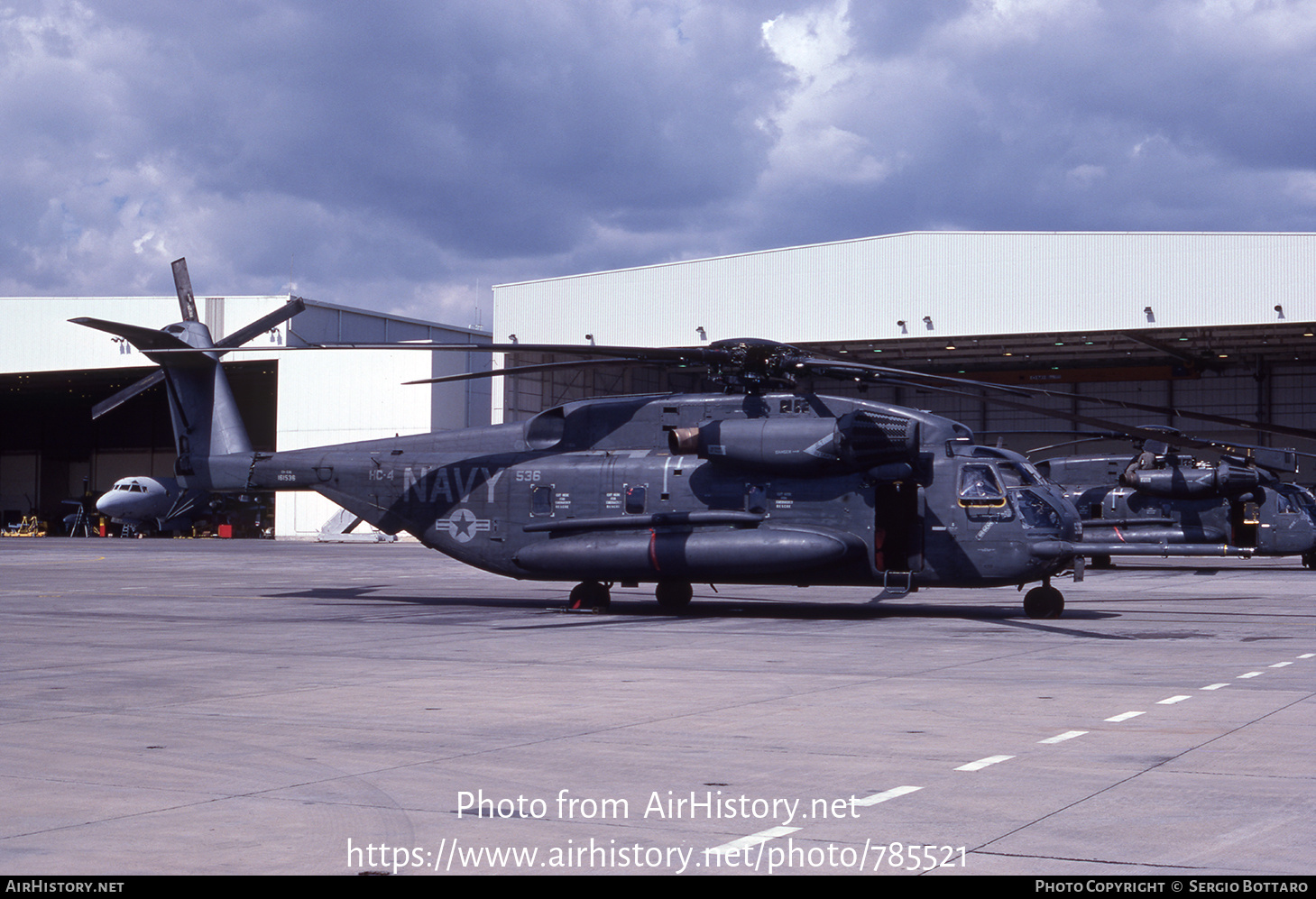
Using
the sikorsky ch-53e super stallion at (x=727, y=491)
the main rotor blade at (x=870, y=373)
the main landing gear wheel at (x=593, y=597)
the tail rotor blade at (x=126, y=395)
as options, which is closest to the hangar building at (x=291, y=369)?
the tail rotor blade at (x=126, y=395)

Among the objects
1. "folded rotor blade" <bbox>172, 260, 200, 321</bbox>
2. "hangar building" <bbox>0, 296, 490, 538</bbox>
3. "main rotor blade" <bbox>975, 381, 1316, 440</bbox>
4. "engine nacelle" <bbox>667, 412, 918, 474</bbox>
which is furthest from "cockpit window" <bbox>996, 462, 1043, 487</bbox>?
"hangar building" <bbox>0, 296, 490, 538</bbox>

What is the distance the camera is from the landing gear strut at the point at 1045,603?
19.7 meters

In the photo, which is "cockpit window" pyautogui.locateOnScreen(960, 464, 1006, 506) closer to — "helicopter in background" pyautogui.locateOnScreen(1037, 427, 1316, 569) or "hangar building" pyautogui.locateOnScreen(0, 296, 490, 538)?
"helicopter in background" pyautogui.locateOnScreen(1037, 427, 1316, 569)

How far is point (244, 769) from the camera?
24.7ft

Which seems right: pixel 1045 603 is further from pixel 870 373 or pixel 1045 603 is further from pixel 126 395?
pixel 126 395

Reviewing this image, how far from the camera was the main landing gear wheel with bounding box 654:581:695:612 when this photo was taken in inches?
837

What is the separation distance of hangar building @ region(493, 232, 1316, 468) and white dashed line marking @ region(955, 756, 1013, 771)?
35.7 m

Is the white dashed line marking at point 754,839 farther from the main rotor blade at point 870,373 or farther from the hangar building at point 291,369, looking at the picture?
the hangar building at point 291,369

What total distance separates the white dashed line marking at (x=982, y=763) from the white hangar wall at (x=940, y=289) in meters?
44.2

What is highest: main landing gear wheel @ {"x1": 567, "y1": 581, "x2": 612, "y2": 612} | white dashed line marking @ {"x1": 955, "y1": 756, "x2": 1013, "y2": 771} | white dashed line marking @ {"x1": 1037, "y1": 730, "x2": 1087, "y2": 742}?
white dashed line marking @ {"x1": 955, "y1": 756, "x2": 1013, "y2": 771}

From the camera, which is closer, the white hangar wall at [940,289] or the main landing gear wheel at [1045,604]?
the main landing gear wheel at [1045,604]

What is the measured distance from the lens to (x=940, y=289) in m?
51.5

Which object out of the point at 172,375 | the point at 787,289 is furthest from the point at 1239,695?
the point at 787,289

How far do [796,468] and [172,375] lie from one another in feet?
43.6
